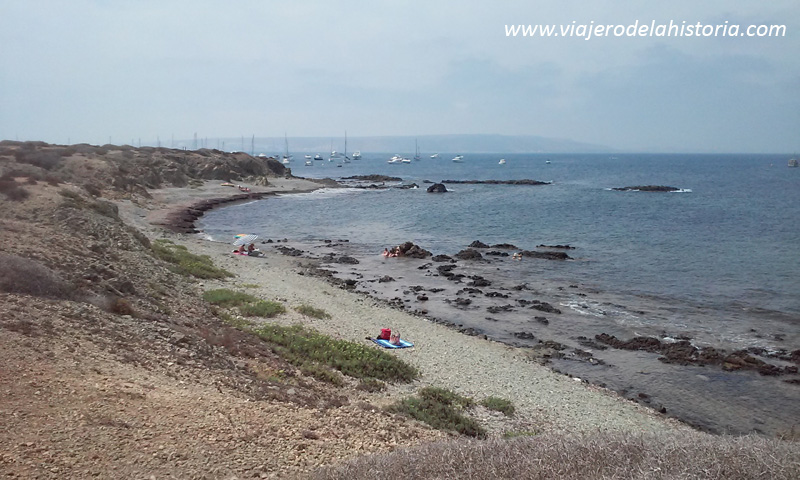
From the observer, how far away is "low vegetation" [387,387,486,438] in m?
11.9

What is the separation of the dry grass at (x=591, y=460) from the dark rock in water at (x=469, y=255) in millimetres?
32036

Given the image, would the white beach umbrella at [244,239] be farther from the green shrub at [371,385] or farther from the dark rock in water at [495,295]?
the green shrub at [371,385]

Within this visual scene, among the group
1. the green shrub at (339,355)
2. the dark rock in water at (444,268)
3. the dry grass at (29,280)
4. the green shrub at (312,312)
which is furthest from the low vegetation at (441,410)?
the dark rock in water at (444,268)

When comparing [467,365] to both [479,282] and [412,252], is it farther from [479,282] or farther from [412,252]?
[412,252]

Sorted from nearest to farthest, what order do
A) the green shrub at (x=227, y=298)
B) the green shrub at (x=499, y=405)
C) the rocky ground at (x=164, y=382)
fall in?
the rocky ground at (x=164, y=382) → the green shrub at (x=499, y=405) → the green shrub at (x=227, y=298)

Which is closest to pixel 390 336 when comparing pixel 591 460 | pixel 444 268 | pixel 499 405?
pixel 499 405

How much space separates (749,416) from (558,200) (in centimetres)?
6622

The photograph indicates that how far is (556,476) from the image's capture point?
613cm

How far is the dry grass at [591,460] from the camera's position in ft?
19.5

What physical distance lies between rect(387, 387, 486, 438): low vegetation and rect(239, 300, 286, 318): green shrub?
7572mm

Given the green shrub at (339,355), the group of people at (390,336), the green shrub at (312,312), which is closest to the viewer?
the green shrub at (339,355)

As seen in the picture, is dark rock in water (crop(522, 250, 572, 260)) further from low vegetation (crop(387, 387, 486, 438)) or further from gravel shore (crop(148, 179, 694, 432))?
low vegetation (crop(387, 387, 486, 438))

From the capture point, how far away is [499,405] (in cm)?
1398

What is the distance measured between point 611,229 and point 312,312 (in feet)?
129
